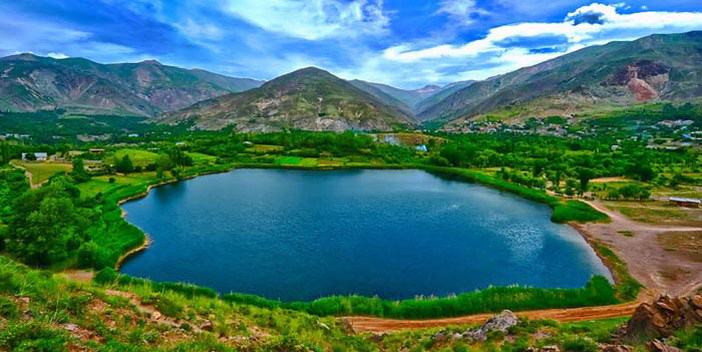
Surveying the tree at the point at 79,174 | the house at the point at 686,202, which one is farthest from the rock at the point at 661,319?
the tree at the point at 79,174

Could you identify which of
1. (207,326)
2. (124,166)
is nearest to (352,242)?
(207,326)

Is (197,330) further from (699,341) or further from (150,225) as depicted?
(150,225)

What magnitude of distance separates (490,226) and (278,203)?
35.7m

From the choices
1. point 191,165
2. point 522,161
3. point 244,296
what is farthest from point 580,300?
point 191,165

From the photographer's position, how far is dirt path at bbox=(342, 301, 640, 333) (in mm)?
25484

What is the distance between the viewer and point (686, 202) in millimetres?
59688

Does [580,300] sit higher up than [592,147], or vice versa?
[592,147]

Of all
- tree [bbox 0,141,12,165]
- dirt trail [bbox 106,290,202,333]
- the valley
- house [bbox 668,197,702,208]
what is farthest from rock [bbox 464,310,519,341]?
tree [bbox 0,141,12,165]

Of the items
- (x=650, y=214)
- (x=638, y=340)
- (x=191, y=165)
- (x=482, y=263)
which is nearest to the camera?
(x=638, y=340)

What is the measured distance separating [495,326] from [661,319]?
725 centimetres

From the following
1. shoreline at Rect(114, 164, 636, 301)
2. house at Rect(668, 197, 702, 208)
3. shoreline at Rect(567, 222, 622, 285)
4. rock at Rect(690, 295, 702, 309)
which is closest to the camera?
rock at Rect(690, 295, 702, 309)

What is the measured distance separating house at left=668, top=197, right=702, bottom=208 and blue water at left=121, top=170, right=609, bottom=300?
68.9 ft

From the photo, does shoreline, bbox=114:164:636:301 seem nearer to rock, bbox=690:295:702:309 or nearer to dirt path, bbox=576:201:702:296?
dirt path, bbox=576:201:702:296

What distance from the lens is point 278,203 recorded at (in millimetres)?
63781
